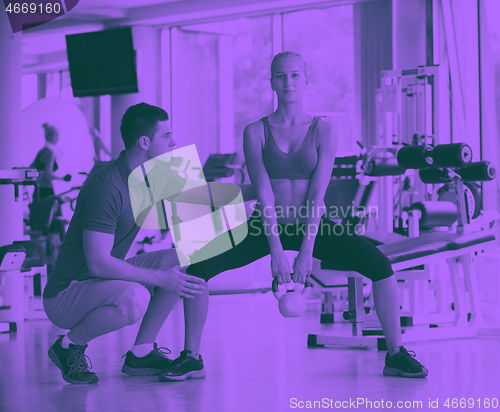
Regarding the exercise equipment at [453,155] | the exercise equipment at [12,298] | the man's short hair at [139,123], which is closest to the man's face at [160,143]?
the man's short hair at [139,123]

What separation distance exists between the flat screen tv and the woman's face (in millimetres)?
4732

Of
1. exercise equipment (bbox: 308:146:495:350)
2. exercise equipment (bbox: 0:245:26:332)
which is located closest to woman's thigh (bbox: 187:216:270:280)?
exercise equipment (bbox: 308:146:495:350)

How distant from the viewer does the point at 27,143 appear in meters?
8.03

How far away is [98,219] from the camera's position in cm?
213

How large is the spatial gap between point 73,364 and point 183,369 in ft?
1.29

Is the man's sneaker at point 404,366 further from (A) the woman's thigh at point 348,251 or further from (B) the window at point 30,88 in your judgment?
(B) the window at point 30,88

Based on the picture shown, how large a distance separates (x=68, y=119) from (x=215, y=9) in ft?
8.00

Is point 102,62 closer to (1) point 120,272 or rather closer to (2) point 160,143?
(2) point 160,143

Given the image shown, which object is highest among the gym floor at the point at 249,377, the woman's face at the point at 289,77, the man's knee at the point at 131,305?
the woman's face at the point at 289,77

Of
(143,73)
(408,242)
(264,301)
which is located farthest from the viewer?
(143,73)

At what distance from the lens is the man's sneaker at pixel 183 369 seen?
231 centimetres

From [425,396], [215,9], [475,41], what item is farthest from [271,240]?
[215,9]

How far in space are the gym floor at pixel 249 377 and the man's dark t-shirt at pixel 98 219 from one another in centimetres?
40

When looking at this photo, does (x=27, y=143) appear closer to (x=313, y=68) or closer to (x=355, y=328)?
(x=313, y=68)
